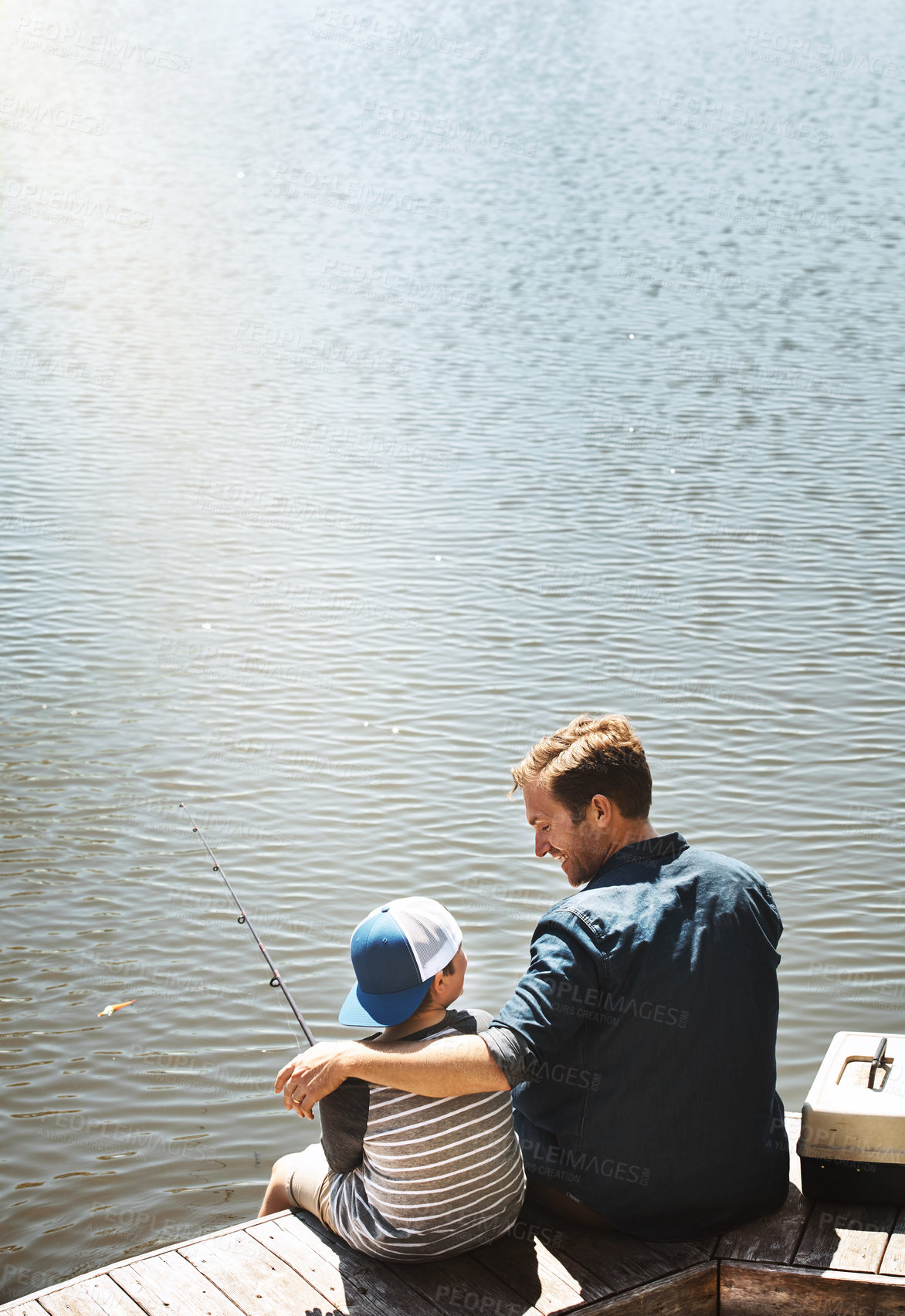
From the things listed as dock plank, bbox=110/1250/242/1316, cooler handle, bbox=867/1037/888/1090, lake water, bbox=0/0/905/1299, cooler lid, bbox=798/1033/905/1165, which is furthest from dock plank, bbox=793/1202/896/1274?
lake water, bbox=0/0/905/1299

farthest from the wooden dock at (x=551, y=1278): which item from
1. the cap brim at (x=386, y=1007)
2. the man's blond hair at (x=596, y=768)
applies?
the man's blond hair at (x=596, y=768)

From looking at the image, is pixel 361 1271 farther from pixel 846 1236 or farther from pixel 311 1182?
pixel 846 1236

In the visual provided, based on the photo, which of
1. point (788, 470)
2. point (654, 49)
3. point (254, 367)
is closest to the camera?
point (788, 470)

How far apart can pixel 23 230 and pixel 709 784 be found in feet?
56.4

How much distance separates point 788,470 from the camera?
409 inches

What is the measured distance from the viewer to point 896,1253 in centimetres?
263

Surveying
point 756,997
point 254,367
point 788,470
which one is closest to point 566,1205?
point 756,997

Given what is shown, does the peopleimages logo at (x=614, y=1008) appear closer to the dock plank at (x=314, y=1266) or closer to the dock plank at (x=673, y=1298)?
the dock plank at (x=673, y=1298)

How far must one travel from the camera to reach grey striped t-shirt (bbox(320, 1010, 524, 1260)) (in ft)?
8.18

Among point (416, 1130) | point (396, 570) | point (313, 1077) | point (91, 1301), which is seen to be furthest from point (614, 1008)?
point (396, 570)

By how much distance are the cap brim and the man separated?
5 cm

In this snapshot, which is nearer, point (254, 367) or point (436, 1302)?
point (436, 1302)

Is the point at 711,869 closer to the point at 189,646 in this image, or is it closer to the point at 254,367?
the point at 189,646

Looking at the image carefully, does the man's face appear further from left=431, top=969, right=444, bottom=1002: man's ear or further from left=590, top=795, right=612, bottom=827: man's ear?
left=431, top=969, right=444, bottom=1002: man's ear
